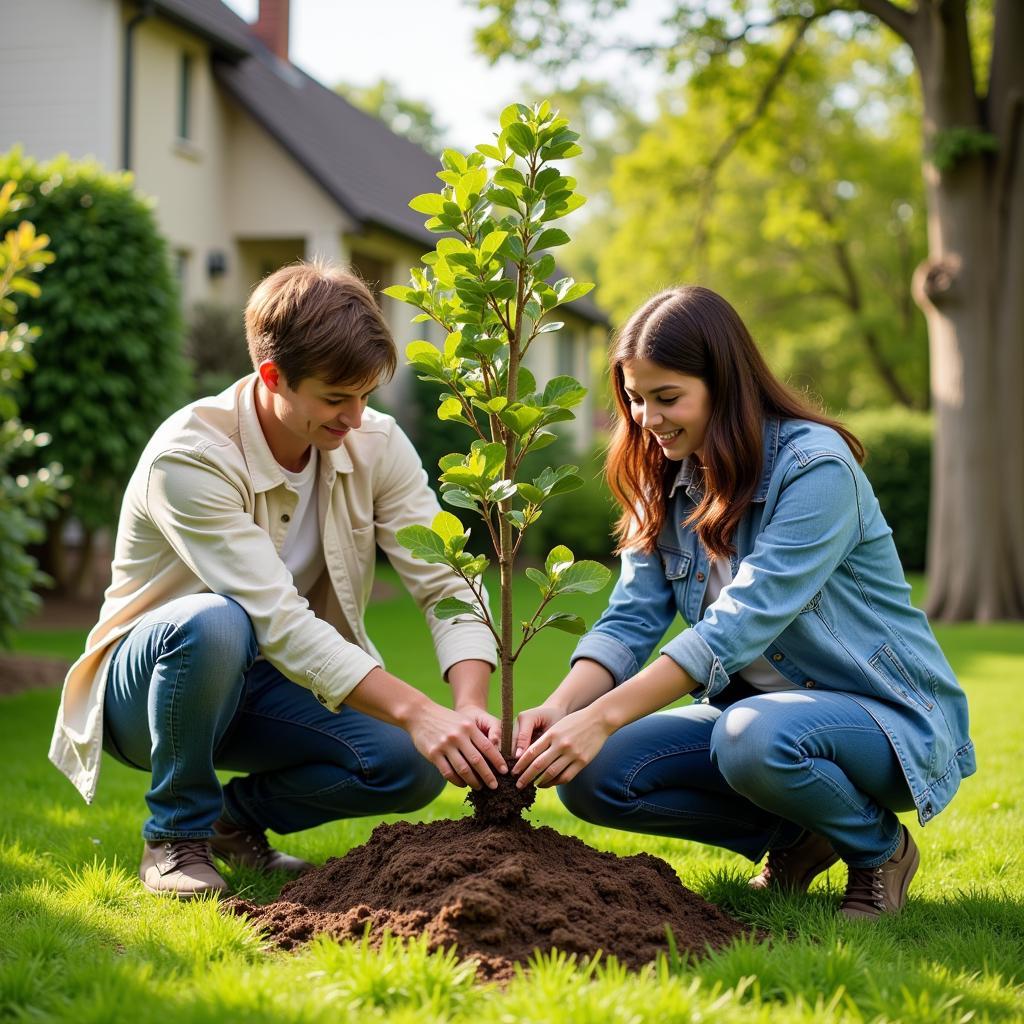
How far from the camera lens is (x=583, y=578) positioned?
3.00m

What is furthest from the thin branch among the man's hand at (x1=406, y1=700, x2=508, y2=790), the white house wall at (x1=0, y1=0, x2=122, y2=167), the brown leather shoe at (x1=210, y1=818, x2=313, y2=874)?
the man's hand at (x1=406, y1=700, x2=508, y2=790)

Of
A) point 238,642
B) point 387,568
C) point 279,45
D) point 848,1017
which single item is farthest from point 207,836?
point 279,45

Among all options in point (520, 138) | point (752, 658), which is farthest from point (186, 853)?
point (520, 138)

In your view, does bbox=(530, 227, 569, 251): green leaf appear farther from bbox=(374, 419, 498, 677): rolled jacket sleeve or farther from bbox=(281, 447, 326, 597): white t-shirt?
bbox=(281, 447, 326, 597): white t-shirt

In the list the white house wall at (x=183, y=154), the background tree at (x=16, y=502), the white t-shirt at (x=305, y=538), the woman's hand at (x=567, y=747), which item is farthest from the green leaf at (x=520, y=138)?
the white house wall at (x=183, y=154)

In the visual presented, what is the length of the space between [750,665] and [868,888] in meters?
0.67

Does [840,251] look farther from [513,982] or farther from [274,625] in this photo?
[513,982]

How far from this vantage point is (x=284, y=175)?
16.8 m

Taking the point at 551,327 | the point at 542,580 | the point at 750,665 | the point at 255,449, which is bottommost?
the point at 750,665

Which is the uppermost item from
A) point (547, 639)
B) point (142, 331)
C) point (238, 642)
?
point (142, 331)

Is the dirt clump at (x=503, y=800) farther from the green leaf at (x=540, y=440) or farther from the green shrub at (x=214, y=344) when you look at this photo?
the green shrub at (x=214, y=344)

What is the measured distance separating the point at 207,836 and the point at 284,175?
14691mm

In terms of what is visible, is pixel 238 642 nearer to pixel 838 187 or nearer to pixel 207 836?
pixel 207 836

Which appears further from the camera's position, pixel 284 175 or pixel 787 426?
pixel 284 175
